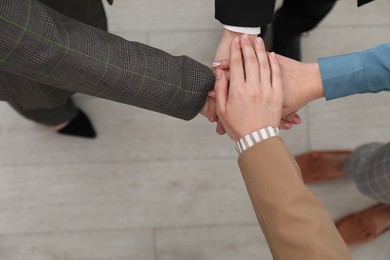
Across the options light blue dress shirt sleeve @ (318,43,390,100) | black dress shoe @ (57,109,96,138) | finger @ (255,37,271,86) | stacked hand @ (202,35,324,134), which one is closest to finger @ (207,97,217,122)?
stacked hand @ (202,35,324,134)

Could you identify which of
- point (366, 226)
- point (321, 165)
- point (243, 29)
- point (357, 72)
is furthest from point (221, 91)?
point (366, 226)

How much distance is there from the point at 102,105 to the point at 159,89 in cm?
59

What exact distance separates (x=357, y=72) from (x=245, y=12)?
0.24 m

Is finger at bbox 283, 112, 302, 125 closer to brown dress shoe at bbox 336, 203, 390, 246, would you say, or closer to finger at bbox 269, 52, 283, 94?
finger at bbox 269, 52, 283, 94

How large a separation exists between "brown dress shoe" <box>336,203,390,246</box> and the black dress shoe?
2.51 feet

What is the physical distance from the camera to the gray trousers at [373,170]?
1.02 meters

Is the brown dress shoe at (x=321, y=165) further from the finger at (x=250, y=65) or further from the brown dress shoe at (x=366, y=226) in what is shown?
the finger at (x=250, y=65)

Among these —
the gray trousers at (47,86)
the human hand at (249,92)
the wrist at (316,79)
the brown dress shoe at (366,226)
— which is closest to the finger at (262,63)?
the human hand at (249,92)

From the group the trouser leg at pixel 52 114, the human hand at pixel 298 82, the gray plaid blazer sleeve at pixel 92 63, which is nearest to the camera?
the gray plaid blazer sleeve at pixel 92 63

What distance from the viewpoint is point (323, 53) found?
4.61 feet

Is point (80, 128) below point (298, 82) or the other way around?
below

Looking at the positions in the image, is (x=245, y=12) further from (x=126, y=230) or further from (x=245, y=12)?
(x=126, y=230)

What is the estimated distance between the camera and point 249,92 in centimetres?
84

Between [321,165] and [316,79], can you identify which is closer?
[316,79]
